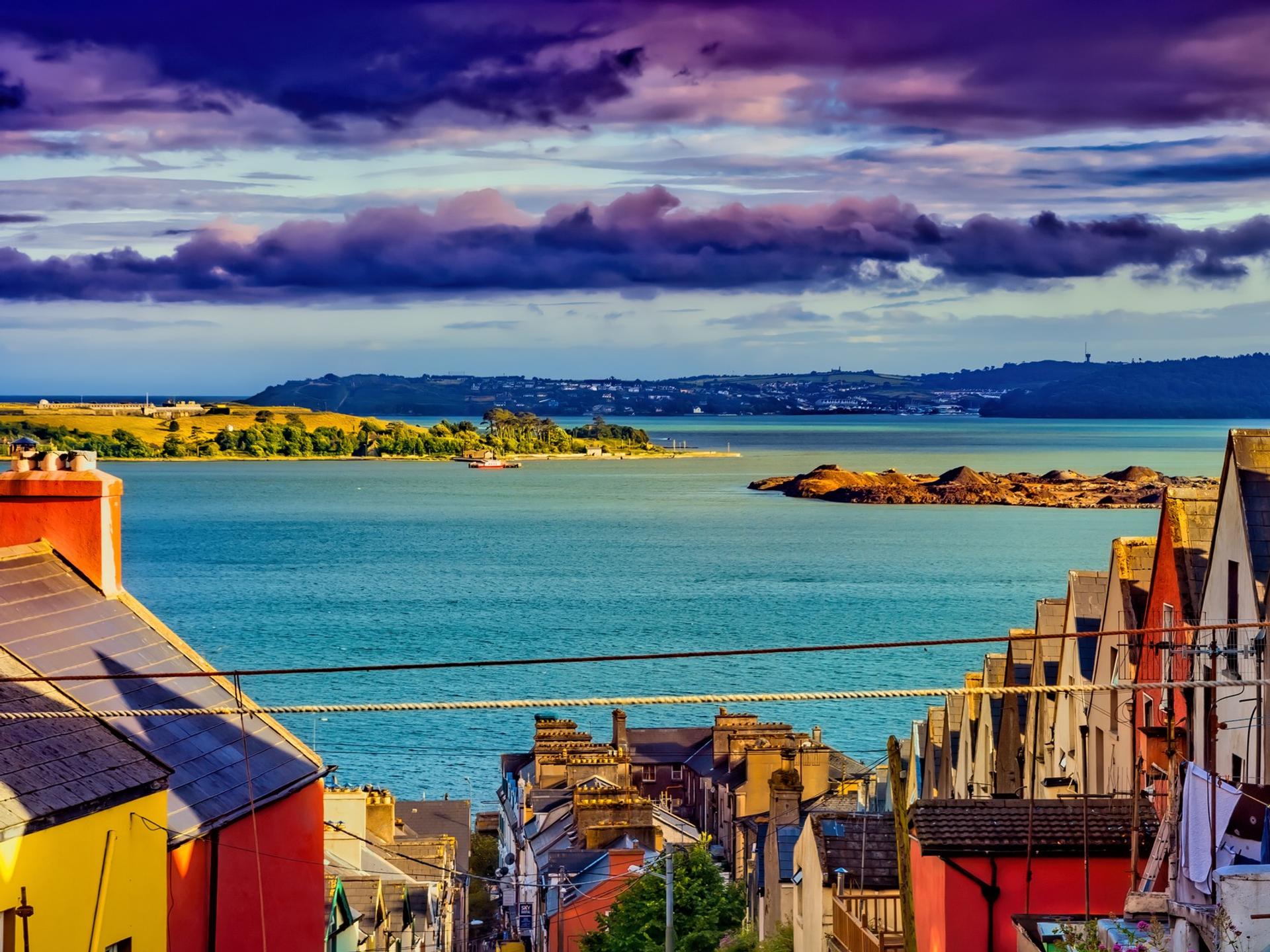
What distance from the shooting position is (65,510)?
54.4 feet

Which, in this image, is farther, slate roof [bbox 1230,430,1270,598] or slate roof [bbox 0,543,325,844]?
slate roof [bbox 1230,430,1270,598]

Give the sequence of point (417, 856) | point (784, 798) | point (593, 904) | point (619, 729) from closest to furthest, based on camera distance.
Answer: point (784, 798)
point (593, 904)
point (417, 856)
point (619, 729)

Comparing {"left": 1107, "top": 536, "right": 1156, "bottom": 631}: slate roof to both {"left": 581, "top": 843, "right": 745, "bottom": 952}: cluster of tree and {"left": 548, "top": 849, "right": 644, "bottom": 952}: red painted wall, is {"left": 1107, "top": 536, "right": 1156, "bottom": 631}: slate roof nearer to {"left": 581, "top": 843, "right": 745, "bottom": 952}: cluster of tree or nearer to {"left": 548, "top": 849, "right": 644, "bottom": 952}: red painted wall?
{"left": 581, "top": 843, "right": 745, "bottom": 952}: cluster of tree

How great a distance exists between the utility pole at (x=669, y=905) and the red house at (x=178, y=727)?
11.3m

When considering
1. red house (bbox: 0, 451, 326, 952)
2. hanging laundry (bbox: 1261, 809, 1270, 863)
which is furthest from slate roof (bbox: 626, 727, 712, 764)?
hanging laundry (bbox: 1261, 809, 1270, 863)

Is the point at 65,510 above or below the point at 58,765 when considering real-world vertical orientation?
above

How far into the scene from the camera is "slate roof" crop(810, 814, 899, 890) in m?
18.0

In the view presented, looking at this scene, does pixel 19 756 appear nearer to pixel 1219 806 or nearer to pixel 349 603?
pixel 1219 806

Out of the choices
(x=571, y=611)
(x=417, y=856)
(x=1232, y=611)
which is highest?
(x=1232, y=611)

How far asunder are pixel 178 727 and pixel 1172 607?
12919 millimetres

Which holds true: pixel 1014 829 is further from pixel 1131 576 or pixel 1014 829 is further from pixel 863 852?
pixel 1131 576

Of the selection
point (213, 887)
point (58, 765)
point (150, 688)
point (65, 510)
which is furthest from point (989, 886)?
point (65, 510)

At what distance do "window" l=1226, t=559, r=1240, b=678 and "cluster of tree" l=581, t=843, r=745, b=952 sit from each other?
13.4 metres

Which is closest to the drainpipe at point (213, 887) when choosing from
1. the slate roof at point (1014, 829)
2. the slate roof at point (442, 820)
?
the slate roof at point (1014, 829)
